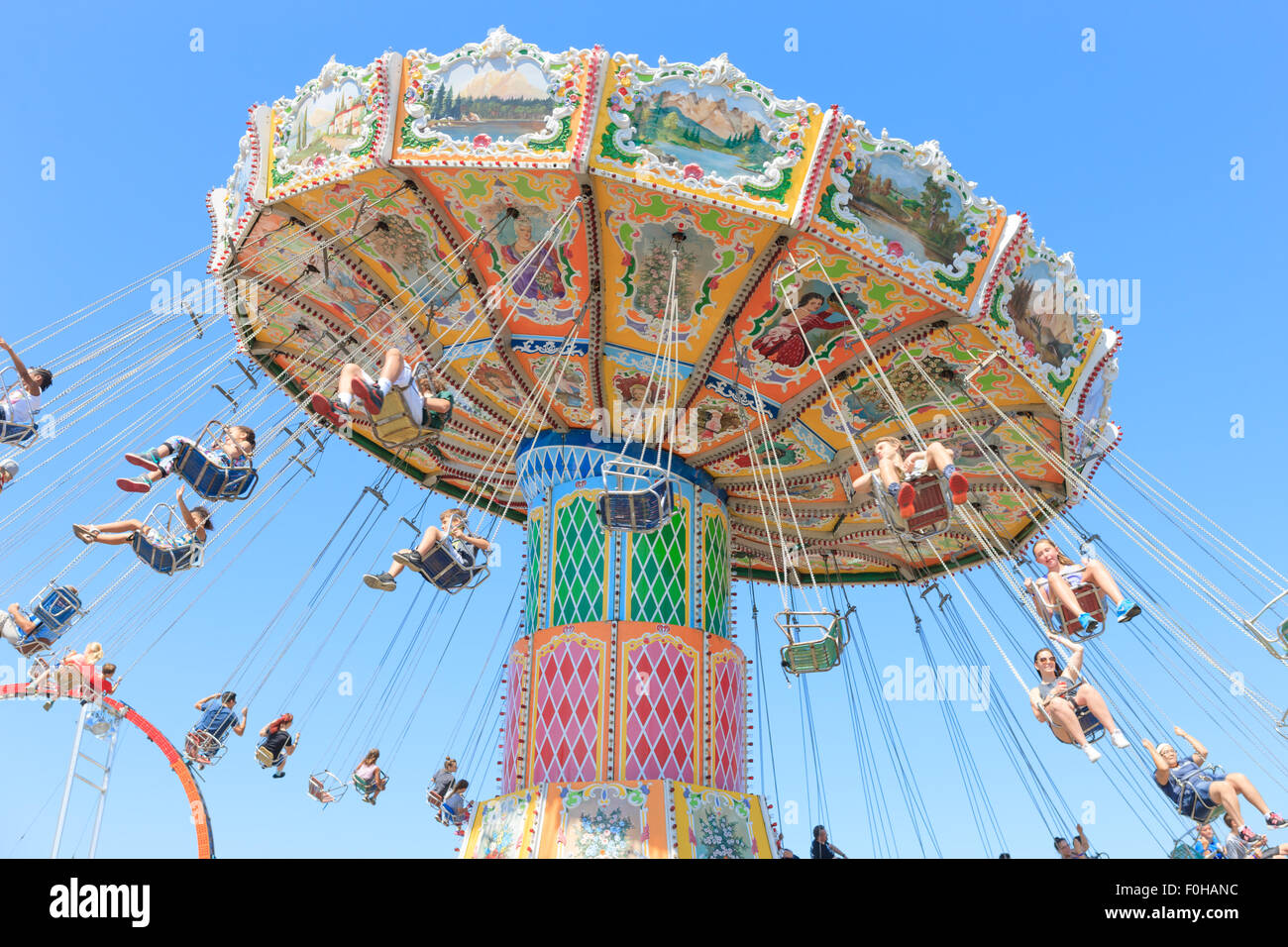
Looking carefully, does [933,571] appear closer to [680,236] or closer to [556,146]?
[680,236]

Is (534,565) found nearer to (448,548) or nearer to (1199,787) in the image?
(448,548)

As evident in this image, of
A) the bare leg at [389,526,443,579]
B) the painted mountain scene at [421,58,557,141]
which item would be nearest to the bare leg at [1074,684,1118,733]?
the bare leg at [389,526,443,579]

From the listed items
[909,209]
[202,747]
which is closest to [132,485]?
[202,747]

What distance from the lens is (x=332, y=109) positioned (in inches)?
455

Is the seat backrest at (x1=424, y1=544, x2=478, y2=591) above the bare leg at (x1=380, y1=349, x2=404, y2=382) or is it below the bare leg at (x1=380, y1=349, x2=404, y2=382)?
below

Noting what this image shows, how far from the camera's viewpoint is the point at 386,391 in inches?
390

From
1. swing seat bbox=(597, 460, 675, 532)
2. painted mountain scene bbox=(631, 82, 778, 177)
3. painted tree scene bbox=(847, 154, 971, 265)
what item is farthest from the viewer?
painted tree scene bbox=(847, 154, 971, 265)

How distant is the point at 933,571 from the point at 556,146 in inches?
358

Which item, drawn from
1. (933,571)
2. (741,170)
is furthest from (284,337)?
(933,571)

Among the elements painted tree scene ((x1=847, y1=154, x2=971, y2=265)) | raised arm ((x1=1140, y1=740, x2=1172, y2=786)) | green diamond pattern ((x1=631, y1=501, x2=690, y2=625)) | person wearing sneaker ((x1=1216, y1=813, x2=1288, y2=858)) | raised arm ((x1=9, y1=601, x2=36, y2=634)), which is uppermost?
painted tree scene ((x1=847, y1=154, x2=971, y2=265))

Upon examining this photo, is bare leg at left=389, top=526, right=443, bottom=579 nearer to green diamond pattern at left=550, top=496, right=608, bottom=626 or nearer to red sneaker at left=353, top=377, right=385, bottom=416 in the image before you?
red sneaker at left=353, top=377, right=385, bottom=416

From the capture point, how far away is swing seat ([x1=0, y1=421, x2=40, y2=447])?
10.7 m

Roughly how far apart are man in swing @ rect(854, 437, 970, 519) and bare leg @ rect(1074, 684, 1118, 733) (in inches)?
70.4

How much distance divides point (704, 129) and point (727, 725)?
620cm
